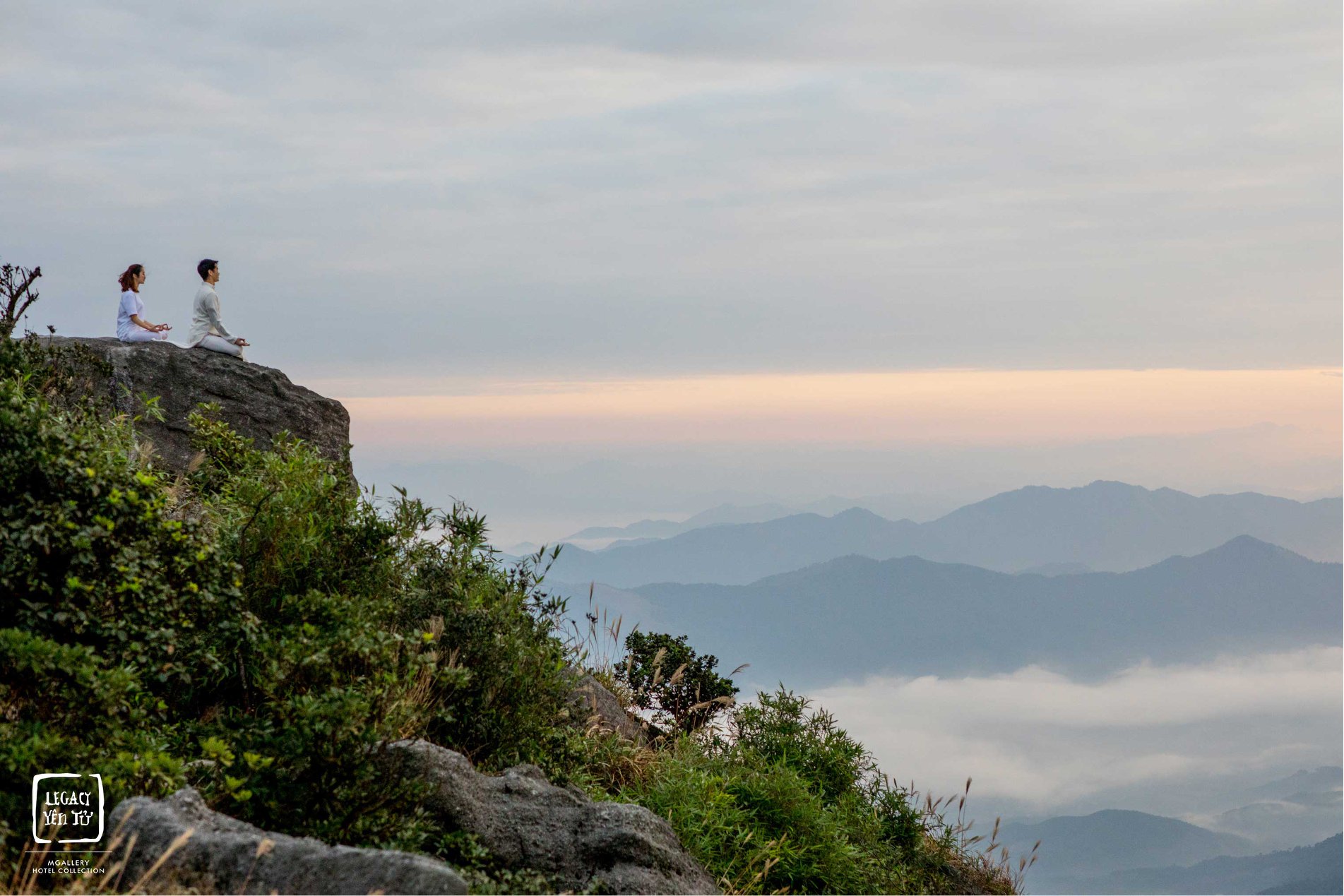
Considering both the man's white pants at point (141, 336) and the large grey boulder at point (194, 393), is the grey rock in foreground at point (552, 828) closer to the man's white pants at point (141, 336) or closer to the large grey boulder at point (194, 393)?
the large grey boulder at point (194, 393)

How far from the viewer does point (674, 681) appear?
13.1m

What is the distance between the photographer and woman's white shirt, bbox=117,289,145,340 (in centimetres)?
1424

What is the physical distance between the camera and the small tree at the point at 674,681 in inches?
501

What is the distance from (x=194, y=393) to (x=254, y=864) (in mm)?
10345

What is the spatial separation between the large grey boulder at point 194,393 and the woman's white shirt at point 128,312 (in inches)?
6.8

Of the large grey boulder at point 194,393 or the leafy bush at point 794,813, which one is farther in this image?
the large grey boulder at point 194,393

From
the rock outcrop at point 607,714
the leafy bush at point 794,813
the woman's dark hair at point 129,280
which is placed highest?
the woman's dark hair at point 129,280

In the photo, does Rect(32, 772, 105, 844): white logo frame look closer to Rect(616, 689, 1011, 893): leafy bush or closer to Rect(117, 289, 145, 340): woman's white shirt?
Rect(616, 689, 1011, 893): leafy bush

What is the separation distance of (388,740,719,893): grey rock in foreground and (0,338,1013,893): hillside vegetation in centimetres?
16

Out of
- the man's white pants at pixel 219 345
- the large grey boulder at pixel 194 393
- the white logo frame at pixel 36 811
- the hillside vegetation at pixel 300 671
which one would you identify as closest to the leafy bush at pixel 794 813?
the hillside vegetation at pixel 300 671

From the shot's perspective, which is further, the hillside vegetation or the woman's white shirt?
the woman's white shirt

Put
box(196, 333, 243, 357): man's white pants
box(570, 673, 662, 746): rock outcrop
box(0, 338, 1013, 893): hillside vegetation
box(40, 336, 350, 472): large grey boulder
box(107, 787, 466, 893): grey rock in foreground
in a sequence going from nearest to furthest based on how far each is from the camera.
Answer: box(107, 787, 466, 893): grey rock in foreground, box(0, 338, 1013, 893): hillside vegetation, box(570, 673, 662, 746): rock outcrop, box(40, 336, 350, 472): large grey boulder, box(196, 333, 243, 357): man's white pants

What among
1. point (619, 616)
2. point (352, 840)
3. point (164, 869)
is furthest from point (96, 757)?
point (619, 616)

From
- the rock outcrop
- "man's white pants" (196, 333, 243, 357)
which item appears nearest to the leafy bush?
the rock outcrop
